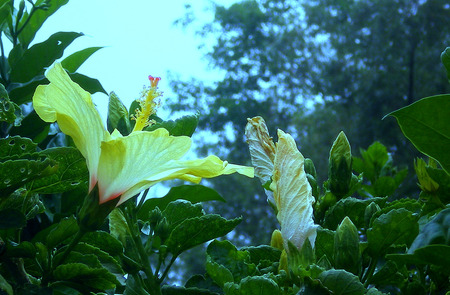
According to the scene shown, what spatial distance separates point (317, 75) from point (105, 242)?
13708 millimetres

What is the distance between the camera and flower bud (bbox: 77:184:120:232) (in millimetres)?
597

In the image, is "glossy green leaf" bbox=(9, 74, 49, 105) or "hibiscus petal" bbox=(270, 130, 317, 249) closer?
"hibiscus petal" bbox=(270, 130, 317, 249)

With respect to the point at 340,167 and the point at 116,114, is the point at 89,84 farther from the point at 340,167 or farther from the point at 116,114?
the point at 340,167

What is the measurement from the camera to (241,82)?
1538 cm

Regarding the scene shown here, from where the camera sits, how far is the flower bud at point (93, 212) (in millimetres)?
597

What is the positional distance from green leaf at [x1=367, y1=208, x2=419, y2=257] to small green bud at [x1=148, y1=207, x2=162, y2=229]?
8.4 inches

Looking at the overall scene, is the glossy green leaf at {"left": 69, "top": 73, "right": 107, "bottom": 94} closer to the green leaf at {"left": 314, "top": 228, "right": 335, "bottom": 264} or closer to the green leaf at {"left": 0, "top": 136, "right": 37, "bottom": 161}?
the green leaf at {"left": 0, "top": 136, "right": 37, "bottom": 161}

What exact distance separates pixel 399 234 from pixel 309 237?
10 cm

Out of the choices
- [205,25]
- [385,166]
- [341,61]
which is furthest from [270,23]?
[385,166]

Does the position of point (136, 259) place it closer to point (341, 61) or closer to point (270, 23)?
point (341, 61)

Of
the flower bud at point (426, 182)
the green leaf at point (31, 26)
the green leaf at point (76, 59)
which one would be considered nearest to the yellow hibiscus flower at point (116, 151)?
the flower bud at point (426, 182)

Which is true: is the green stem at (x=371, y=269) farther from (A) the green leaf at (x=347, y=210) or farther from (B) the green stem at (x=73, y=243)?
(B) the green stem at (x=73, y=243)

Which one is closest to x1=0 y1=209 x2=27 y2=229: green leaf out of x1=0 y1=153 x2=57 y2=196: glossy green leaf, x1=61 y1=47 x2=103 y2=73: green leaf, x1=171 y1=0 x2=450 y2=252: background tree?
x1=0 y1=153 x2=57 y2=196: glossy green leaf

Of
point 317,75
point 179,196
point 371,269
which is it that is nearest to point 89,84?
point 179,196
